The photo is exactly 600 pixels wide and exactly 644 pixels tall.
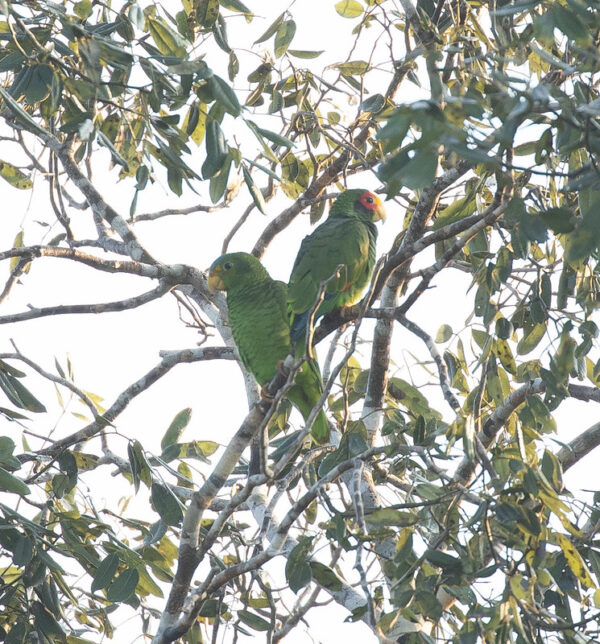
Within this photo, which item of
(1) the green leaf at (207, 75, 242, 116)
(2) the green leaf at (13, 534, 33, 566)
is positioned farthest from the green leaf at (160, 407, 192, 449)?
(1) the green leaf at (207, 75, 242, 116)

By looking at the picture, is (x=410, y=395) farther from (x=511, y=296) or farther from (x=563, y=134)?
(x=563, y=134)

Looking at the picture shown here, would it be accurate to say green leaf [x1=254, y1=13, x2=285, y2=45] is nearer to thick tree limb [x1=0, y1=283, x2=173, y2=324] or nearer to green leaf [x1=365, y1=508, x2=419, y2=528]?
thick tree limb [x1=0, y1=283, x2=173, y2=324]

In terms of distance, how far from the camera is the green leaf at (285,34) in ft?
10.0

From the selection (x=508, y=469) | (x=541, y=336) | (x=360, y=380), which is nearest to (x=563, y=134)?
(x=508, y=469)

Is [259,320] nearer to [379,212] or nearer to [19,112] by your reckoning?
[379,212]

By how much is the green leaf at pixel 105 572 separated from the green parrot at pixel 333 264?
44.3 inches

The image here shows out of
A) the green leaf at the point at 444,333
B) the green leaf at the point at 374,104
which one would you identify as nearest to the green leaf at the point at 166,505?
the green leaf at the point at 444,333

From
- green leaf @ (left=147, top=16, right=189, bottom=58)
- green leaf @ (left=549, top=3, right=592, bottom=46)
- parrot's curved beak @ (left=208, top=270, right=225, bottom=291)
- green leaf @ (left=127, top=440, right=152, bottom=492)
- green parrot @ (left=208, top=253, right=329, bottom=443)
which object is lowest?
green leaf @ (left=549, top=3, right=592, bottom=46)

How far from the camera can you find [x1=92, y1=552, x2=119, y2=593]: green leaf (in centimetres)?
236

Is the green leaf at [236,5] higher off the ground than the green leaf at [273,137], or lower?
higher

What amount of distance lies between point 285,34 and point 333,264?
0.93 metres

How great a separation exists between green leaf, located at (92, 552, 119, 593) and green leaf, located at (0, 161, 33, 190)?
2.28 m

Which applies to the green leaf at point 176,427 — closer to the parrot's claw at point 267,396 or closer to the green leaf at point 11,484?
the parrot's claw at point 267,396

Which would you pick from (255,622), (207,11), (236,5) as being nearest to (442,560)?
(255,622)
